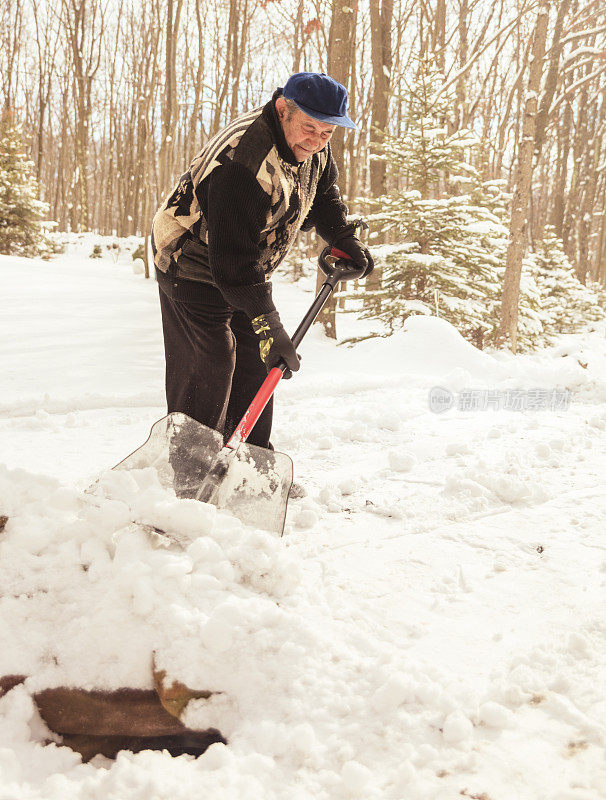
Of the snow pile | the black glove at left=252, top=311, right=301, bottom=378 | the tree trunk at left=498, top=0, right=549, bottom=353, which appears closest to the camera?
the black glove at left=252, top=311, right=301, bottom=378

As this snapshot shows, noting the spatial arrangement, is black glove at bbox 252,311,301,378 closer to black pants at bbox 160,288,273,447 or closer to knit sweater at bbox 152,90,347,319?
knit sweater at bbox 152,90,347,319

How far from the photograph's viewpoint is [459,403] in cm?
476

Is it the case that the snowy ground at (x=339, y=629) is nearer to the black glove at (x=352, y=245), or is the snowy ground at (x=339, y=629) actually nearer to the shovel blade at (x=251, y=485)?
the shovel blade at (x=251, y=485)

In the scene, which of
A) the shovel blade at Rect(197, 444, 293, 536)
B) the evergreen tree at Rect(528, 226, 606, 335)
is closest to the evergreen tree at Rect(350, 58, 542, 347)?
the evergreen tree at Rect(528, 226, 606, 335)

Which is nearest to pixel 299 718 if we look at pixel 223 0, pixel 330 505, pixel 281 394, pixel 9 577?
pixel 9 577

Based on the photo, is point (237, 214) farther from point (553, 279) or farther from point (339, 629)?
point (553, 279)

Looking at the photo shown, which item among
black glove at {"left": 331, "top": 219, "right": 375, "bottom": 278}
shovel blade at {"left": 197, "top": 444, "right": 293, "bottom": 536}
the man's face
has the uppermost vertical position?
the man's face

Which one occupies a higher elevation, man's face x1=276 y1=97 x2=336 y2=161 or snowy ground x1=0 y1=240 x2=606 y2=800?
man's face x1=276 y1=97 x2=336 y2=161

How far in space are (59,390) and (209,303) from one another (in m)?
2.66

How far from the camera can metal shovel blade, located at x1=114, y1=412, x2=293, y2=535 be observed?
7.29 ft

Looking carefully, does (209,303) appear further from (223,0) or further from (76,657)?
(223,0)

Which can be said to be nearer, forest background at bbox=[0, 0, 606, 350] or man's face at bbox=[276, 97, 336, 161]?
man's face at bbox=[276, 97, 336, 161]

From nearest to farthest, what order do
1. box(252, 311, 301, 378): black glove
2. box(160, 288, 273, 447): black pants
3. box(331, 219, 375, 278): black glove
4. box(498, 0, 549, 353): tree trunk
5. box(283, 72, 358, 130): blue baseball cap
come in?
box(283, 72, 358, 130): blue baseball cap, box(252, 311, 301, 378): black glove, box(160, 288, 273, 447): black pants, box(331, 219, 375, 278): black glove, box(498, 0, 549, 353): tree trunk

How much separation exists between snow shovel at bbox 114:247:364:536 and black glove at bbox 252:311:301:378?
0.05m
